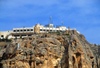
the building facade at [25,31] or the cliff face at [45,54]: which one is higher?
the building facade at [25,31]

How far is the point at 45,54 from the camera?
273 ft

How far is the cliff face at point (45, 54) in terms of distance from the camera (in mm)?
→ 82250

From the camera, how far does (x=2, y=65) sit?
8256cm

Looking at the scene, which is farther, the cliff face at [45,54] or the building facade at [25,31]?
the building facade at [25,31]

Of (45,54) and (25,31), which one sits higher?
(25,31)

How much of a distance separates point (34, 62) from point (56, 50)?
7.55 m

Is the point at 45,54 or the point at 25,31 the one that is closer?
the point at 45,54

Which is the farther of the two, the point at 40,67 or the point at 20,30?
the point at 20,30

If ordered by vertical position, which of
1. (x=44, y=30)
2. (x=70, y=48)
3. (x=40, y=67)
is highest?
(x=44, y=30)

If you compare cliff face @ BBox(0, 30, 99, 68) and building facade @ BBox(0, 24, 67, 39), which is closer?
cliff face @ BBox(0, 30, 99, 68)

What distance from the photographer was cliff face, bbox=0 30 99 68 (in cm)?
8225

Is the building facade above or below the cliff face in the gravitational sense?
above

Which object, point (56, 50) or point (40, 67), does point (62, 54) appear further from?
point (40, 67)

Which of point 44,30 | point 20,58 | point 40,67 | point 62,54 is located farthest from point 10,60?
point 44,30
